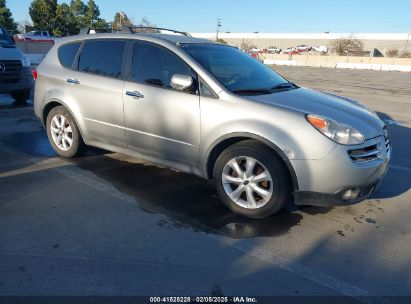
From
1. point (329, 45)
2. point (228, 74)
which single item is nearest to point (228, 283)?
point (228, 74)

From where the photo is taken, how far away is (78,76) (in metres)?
5.20

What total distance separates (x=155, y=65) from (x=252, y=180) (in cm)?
177

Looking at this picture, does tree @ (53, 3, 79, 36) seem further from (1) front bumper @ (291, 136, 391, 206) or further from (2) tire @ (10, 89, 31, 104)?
(1) front bumper @ (291, 136, 391, 206)

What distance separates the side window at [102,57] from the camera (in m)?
4.88

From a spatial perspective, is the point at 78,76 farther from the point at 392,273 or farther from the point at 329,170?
the point at 392,273

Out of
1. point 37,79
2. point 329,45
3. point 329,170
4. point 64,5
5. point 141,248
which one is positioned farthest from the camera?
point 329,45

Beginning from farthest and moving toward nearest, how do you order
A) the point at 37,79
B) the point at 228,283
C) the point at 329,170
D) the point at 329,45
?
the point at 329,45 → the point at 37,79 → the point at 329,170 → the point at 228,283

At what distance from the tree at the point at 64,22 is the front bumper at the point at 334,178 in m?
61.6

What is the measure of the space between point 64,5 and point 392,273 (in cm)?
6518

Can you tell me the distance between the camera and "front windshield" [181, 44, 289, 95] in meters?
4.23

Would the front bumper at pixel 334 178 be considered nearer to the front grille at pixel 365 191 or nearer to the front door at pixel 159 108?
the front grille at pixel 365 191

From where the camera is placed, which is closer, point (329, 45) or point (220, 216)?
point (220, 216)

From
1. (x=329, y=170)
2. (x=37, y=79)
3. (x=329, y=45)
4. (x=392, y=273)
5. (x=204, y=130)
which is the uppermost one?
(x=329, y=45)

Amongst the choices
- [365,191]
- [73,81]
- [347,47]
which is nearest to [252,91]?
[365,191]
